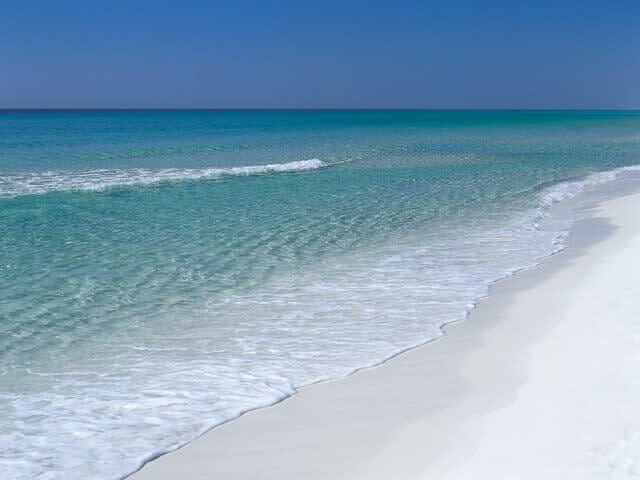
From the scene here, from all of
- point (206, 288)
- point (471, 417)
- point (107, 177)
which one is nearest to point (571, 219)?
point (206, 288)

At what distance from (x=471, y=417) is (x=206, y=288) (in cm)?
452

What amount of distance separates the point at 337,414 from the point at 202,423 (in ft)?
2.83

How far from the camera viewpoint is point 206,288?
8.75 meters

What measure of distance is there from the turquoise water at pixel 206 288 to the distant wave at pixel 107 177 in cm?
19

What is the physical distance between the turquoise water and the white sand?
31 centimetres

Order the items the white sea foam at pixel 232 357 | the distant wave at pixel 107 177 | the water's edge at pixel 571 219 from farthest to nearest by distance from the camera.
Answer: the distant wave at pixel 107 177 < the water's edge at pixel 571 219 < the white sea foam at pixel 232 357

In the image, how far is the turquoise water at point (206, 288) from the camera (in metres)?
5.21

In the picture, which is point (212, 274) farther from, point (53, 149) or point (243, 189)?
point (53, 149)

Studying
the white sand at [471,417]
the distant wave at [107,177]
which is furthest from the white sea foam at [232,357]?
the distant wave at [107,177]

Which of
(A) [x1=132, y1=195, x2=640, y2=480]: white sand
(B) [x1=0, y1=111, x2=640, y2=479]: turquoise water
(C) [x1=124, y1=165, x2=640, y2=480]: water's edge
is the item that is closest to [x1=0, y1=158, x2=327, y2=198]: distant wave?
(B) [x1=0, y1=111, x2=640, y2=479]: turquoise water

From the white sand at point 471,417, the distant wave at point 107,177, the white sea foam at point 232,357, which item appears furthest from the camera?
the distant wave at point 107,177

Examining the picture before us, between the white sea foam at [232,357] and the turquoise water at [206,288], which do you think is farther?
the turquoise water at [206,288]

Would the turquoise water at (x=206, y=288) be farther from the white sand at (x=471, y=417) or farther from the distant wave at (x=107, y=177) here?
the white sand at (x=471, y=417)

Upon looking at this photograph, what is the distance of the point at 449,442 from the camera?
177 inches
